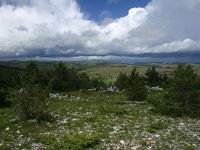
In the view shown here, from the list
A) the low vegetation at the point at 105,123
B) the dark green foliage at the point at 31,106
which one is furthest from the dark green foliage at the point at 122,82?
the dark green foliage at the point at 31,106

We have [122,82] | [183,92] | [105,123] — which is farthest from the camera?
[122,82]

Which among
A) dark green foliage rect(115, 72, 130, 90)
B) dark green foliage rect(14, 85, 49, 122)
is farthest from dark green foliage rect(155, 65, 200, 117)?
dark green foliage rect(115, 72, 130, 90)

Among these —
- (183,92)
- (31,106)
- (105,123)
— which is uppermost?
(183,92)

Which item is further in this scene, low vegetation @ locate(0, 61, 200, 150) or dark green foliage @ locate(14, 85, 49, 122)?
dark green foliage @ locate(14, 85, 49, 122)

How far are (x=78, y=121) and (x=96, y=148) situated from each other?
764 centimetres

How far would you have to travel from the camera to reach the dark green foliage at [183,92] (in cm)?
3117

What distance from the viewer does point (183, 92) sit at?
31.8 meters

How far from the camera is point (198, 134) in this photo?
21.5 meters

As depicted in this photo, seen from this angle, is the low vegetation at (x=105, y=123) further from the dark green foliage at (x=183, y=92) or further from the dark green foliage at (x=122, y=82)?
the dark green foliage at (x=122, y=82)

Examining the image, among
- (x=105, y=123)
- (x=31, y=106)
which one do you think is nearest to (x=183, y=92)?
(x=105, y=123)

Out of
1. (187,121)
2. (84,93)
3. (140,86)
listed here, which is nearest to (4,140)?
(187,121)

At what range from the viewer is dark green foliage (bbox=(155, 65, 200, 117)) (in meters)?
31.2

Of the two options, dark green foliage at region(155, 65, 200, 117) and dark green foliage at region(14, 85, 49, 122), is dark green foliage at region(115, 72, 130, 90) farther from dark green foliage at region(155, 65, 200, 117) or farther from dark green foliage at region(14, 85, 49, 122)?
dark green foliage at region(14, 85, 49, 122)

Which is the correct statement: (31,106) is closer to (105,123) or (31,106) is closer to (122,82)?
(105,123)
